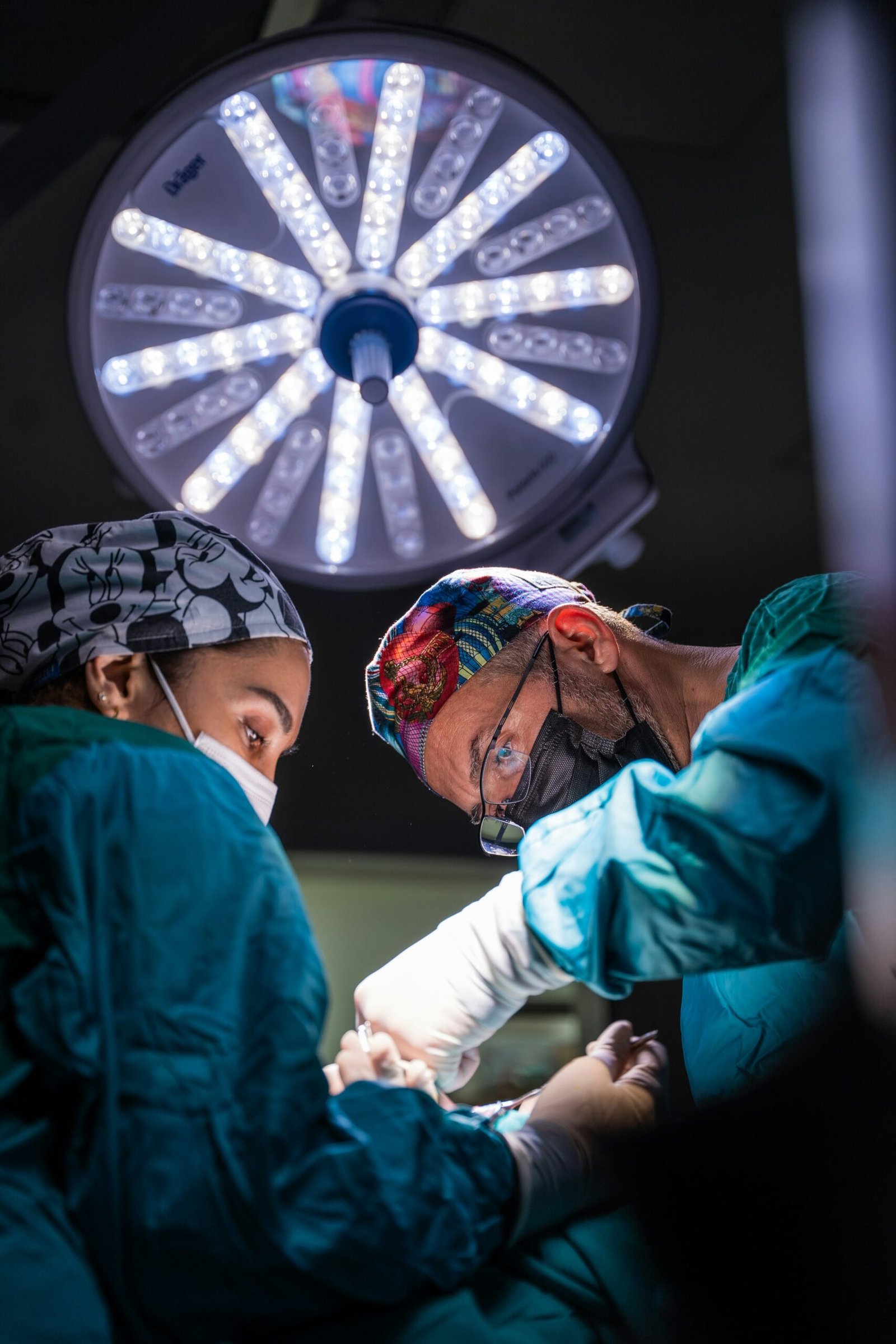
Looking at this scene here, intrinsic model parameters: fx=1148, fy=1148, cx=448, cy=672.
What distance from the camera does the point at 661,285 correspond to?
6.84ft

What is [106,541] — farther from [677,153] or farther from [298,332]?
[677,153]

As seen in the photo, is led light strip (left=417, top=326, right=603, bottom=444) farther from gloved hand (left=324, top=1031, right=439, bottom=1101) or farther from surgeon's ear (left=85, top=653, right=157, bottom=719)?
gloved hand (left=324, top=1031, right=439, bottom=1101)

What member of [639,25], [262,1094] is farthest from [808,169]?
[639,25]

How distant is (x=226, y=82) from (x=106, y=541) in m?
0.72

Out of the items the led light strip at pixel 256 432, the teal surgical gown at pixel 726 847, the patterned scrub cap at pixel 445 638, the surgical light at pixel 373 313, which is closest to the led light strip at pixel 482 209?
the surgical light at pixel 373 313

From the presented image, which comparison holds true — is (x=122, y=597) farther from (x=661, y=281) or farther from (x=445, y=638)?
(x=661, y=281)

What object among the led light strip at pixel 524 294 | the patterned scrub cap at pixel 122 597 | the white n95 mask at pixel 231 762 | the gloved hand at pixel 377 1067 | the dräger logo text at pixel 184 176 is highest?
the dräger logo text at pixel 184 176

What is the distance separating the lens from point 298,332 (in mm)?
1905

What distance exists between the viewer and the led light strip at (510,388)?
1949 mm

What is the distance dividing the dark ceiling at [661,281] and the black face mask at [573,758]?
8.7 inches

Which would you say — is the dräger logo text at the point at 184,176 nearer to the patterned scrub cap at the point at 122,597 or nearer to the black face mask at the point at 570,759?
the patterned scrub cap at the point at 122,597

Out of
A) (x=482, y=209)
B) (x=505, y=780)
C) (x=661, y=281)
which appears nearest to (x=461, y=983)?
(x=505, y=780)

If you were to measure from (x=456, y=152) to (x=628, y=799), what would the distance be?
1100mm

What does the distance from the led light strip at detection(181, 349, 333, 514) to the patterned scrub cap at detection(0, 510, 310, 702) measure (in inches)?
16.0
